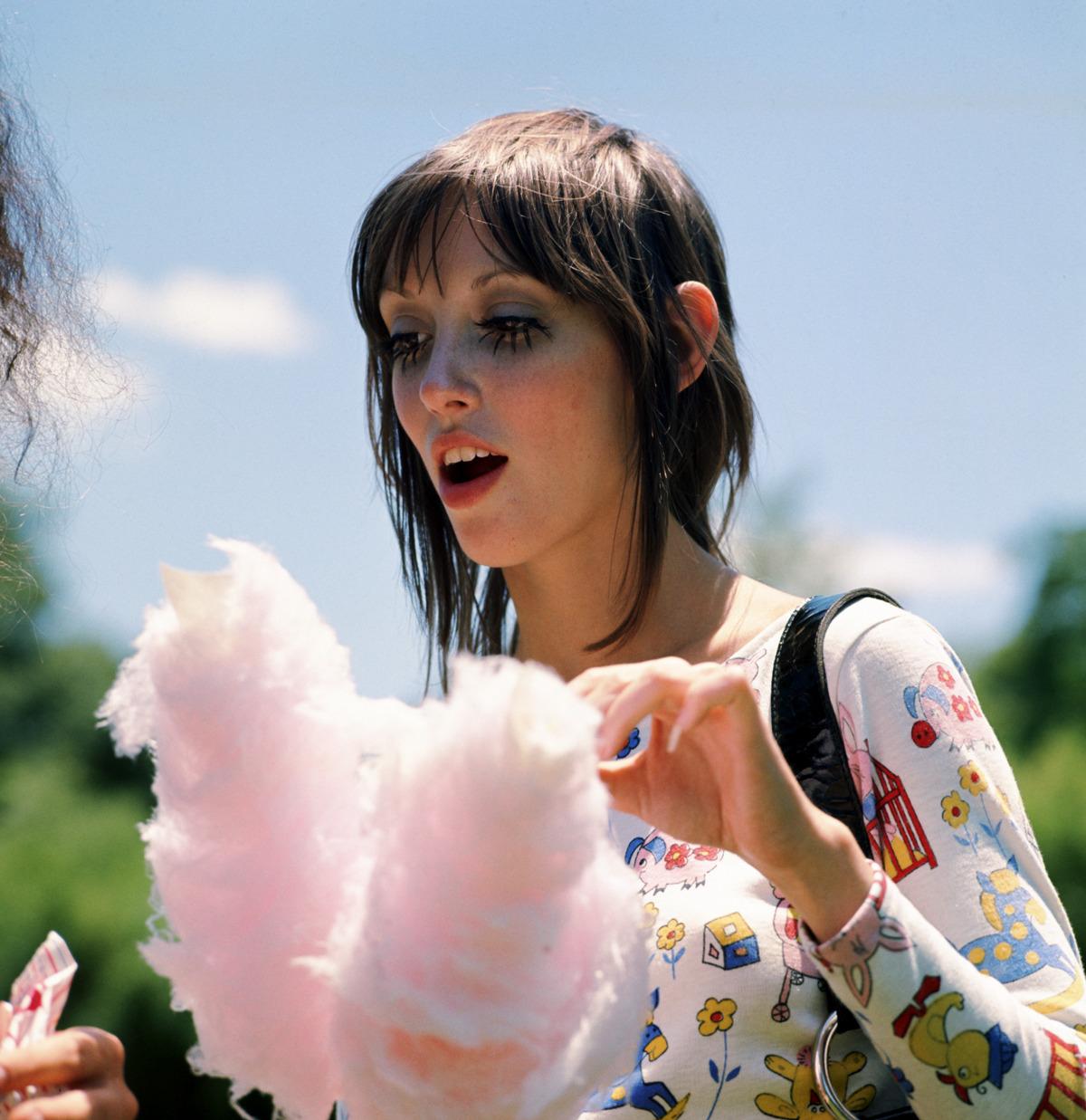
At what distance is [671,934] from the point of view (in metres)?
1.90

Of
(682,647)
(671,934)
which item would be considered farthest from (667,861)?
Answer: (682,647)

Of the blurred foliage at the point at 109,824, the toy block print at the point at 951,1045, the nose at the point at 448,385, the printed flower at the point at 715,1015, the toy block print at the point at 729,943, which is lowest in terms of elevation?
the blurred foliage at the point at 109,824

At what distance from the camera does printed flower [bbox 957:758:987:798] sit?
5.75ft

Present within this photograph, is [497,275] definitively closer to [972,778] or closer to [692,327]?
[692,327]

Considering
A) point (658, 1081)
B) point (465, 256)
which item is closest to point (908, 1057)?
point (658, 1081)

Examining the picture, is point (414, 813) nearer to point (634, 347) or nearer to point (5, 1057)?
point (5, 1057)

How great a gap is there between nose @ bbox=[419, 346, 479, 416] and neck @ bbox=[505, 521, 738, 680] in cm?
48

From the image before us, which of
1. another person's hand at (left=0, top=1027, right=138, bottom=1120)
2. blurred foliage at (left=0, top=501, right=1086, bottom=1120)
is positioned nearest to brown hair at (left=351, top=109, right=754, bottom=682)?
another person's hand at (left=0, top=1027, right=138, bottom=1120)

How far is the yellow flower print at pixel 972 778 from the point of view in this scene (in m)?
1.75

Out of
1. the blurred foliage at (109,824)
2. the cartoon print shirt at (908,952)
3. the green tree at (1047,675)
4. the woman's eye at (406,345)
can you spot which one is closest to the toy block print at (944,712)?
the cartoon print shirt at (908,952)

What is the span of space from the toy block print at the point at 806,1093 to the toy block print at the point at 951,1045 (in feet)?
1.01

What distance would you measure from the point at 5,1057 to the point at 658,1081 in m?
0.98

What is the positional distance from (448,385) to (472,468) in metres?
0.20

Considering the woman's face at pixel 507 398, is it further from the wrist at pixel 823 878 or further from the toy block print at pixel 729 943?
the wrist at pixel 823 878
